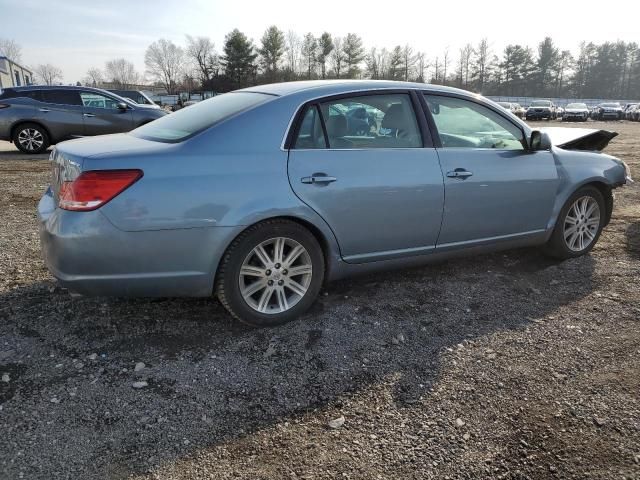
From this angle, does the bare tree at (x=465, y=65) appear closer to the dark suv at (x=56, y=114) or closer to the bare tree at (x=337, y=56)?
the bare tree at (x=337, y=56)

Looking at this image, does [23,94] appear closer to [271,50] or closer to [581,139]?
[581,139]

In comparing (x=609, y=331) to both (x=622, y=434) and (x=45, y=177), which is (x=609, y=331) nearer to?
(x=622, y=434)

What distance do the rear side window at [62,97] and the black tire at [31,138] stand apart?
68cm

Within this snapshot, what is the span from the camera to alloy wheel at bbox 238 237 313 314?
3197mm

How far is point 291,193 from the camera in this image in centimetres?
314

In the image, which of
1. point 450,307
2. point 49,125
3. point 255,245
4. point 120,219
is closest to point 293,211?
point 255,245

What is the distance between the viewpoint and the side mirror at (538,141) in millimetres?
4078

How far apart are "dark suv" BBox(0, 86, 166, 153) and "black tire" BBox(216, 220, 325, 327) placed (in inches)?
406

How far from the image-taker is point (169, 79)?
9844 cm

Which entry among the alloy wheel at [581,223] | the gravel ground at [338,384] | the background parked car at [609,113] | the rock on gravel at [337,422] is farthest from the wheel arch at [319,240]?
the background parked car at [609,113]

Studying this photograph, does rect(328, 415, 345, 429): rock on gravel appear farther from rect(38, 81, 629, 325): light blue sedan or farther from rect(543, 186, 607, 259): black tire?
rect(543, 186, 607, 259): black tire

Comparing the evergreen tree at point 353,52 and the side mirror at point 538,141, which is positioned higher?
the evergreen tree at point 353,52

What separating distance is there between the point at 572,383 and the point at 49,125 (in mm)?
12332

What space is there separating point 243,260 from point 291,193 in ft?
1.67
